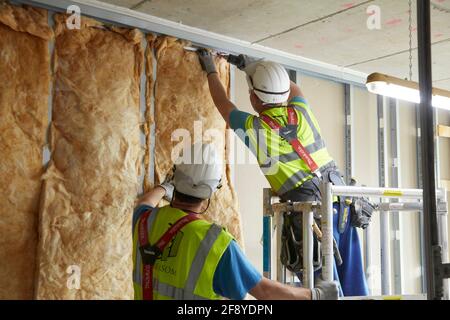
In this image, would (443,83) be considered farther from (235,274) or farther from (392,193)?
(235,274)

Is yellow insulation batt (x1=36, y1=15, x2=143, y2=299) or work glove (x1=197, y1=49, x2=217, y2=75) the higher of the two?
work glove (x1=197, y1=49, x2=217, y2=75)

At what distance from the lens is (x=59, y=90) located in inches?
133

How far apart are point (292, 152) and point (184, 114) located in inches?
40.0

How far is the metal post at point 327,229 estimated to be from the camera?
248cm

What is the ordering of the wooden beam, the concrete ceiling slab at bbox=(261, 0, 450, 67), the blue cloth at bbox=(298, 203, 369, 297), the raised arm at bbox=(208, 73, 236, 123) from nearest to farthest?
the blue cloth at bbox=(298, 203, 369, 297), the raised arm at bbox=(208, 73, 236, 123), the concrete ceiling slab at bbox=(261, 0, 450, 67), the wooden beam

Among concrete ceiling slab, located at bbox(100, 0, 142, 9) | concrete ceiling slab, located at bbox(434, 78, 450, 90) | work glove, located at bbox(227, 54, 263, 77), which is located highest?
concrete ceiling slab, located at bbox(100, 0, 142, 9)

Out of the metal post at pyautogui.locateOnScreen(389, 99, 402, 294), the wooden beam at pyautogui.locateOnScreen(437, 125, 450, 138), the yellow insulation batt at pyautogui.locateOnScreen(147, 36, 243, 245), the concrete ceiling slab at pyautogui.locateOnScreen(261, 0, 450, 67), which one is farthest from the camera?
the wooden beam at pyautogui.locateOnScreen(437, 125, 450, 138)

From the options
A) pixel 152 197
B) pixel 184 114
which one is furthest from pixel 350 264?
pixel 184 114

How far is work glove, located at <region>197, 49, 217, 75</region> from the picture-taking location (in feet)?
12.8

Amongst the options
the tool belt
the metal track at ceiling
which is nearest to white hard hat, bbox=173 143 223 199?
the tool belt

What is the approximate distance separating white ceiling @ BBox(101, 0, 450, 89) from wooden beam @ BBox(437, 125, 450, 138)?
47.8 inches

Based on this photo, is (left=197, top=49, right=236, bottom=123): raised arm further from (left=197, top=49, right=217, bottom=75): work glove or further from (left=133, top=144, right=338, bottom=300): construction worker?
(left=133, top=144, right=338, bottom=300): construction worker

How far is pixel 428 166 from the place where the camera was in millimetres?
1081

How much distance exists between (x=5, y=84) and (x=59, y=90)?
33cm
